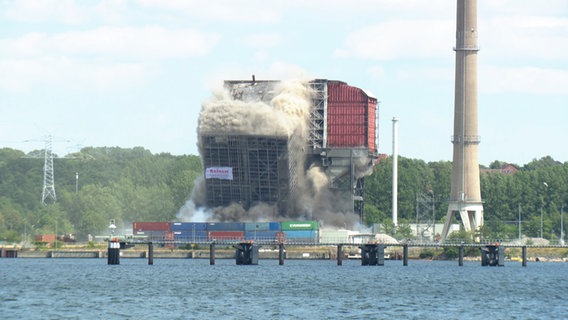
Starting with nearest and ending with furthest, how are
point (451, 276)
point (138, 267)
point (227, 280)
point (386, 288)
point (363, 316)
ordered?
point (363, 316)
point (386, 288)
point (227, 280)
point (451, 276)
point (138, 267)

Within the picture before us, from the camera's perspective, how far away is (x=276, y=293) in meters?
138

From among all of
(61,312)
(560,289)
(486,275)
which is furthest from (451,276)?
(61,312)

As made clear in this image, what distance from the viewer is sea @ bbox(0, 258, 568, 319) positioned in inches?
4594

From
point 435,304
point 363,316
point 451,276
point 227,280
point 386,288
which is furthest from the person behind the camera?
point 451,276

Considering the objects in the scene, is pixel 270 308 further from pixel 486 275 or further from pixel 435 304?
pixel 486 275

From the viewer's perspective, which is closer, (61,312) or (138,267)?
(61,312)

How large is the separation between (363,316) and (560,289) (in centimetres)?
4686

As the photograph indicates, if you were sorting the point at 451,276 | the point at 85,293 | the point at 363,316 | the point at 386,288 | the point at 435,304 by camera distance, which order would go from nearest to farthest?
the point at 363,316 → the point at 435,304 → the point at 85,293 → the point at 386,288 → the point at 451,276

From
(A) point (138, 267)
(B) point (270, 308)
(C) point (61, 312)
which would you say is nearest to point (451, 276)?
(A) point (138, 267)

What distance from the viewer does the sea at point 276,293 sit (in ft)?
383

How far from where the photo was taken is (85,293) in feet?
448

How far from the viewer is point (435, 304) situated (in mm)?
128125

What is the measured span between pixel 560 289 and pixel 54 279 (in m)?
56.9

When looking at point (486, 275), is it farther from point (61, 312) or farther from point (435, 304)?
point (61, 312)
